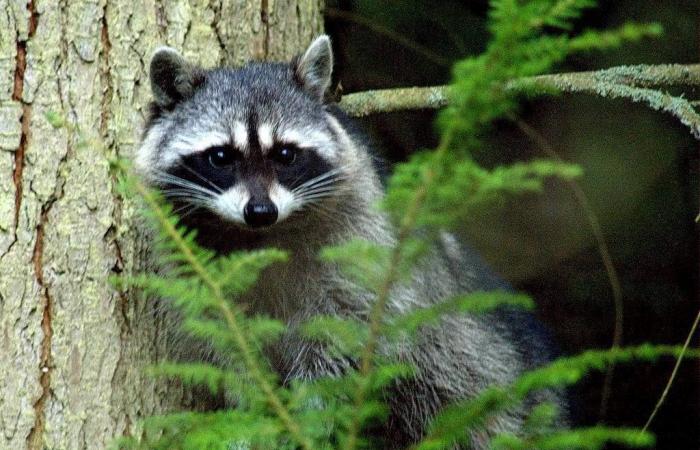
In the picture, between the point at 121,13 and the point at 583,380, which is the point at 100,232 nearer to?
the point at 121,13

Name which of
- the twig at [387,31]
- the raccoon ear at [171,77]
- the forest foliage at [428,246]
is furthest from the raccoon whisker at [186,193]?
the twig at [387,31]

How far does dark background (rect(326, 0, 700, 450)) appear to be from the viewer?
5328 millimetres

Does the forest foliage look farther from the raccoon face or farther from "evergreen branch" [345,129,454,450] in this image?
the raccoon face

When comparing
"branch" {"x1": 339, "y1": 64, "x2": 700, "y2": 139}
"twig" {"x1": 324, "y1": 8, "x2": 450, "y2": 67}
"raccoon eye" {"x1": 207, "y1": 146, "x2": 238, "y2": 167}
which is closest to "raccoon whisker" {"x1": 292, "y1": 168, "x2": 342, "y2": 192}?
"raccoon eye" {"x1": 207, "y1": 146, "x2": 238, "y2": 167}

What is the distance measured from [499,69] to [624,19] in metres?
3.88

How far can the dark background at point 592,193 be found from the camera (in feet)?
17.5

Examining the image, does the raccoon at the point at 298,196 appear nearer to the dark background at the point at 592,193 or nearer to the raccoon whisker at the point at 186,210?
the raccoon whisker at the point at 186,210

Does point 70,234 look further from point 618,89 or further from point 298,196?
point 618,89

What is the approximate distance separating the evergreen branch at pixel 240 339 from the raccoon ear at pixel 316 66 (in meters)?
1.97

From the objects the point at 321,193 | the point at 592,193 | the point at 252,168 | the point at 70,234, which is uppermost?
the point at 252,168

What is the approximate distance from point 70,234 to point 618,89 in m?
2.06

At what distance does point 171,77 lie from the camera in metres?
3.78

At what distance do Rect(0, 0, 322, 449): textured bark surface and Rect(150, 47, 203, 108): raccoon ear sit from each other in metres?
0.12

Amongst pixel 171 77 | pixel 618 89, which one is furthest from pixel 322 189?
pixel 618 89
